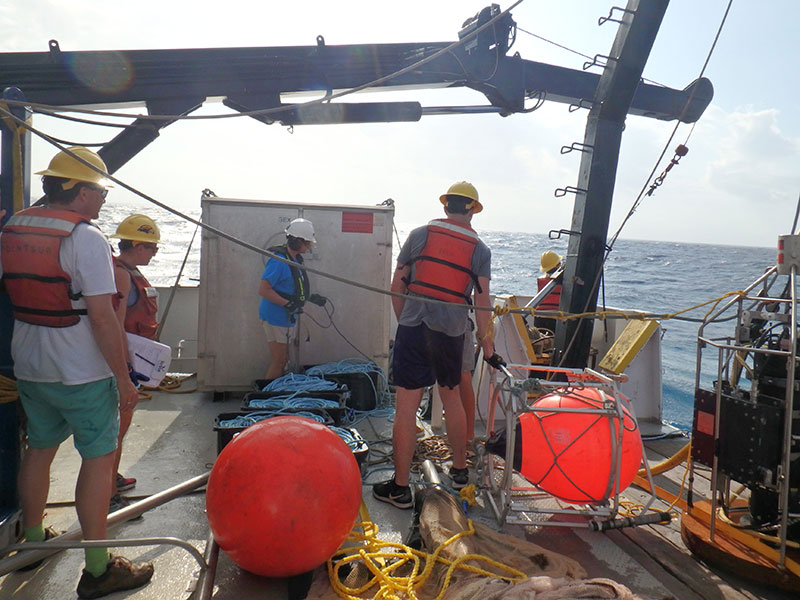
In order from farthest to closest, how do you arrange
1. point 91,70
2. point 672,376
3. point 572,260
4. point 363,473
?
point 672,376 < point 572,260 < point 91,70 < point 363,473

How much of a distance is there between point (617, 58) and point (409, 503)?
4068 millimetres

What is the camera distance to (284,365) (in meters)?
5.83

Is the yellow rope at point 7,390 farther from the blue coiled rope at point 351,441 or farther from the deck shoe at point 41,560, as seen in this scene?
the blue coiled rope at point 351,441

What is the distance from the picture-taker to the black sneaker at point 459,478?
12.2 ft

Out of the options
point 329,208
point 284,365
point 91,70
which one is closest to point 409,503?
point 284,365

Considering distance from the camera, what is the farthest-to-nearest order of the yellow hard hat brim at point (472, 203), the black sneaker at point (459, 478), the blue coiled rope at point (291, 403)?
1. the blue coiled rope at point (291, 403)
2. the black sneaker at point (459, 478)
3. the yellow hard hat brim at point (472, 203)

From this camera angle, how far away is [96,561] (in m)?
2.38

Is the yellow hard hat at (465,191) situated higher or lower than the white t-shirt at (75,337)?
higher

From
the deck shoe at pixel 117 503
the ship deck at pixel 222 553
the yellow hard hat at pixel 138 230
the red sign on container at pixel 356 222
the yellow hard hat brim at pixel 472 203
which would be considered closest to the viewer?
the ship deck at pixel 222 553

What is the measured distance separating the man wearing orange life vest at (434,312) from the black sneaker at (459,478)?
0.42 m

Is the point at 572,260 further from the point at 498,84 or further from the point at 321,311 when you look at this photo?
the point at 321,311

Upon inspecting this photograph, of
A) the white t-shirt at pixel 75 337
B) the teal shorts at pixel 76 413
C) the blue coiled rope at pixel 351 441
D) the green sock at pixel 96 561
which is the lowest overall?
the green sock at pixel 96 561

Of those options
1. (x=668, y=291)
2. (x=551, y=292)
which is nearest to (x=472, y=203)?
(x=551, y=292)

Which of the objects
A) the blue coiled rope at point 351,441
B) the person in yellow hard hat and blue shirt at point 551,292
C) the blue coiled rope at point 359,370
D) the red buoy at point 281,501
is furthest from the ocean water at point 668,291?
the red buoy at point 281,501
